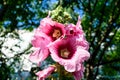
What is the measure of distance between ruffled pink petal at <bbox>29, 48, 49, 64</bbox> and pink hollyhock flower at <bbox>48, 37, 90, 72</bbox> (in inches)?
1.5

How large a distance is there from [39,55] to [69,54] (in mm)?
261

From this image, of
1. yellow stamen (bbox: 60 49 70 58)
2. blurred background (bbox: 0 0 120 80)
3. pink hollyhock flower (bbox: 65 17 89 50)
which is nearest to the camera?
pink hollyhock flower (bbox: 65 17 89 50)

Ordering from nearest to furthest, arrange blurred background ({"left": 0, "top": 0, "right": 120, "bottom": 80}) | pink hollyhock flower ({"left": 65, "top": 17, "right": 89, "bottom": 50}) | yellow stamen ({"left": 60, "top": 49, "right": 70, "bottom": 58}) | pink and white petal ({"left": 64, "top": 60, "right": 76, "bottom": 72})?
pink and white petal ({"left": 64, "top": 60, "right": 76, "bottom": 72}) → pink hollyhock flower ({"left": 65, "top": 17, "right": 89, "bottom": 50}) → yellow stamen ({"left": 60, "top": 49, "right": 70, "bottom": 58}) → blurred background ({"left": 0, "top": 0, "right": 120, "bottom": 80})

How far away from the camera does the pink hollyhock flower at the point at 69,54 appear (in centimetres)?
264

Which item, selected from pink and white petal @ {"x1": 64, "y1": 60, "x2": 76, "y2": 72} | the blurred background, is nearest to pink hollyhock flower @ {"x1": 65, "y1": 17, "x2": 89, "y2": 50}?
pink and white petal @ {"x1": 64, "y1": 60, "x2": 76, "y2": 72}

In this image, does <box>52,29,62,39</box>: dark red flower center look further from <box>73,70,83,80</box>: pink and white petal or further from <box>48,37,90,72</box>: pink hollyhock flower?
<box>73,70,83,80</box>: pink and white petal

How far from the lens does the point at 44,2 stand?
1888cm

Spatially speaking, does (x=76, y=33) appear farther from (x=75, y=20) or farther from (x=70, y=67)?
(x=75, y=20)

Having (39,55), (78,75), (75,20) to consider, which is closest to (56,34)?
(39,55)

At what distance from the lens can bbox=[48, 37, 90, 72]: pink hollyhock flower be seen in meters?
2.64

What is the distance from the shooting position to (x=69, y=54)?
113 inches

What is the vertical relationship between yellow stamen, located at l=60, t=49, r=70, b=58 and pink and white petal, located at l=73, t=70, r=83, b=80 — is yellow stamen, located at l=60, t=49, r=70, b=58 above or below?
above

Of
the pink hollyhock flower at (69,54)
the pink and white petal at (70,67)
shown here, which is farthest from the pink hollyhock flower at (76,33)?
the pink and white petal at (70,67)

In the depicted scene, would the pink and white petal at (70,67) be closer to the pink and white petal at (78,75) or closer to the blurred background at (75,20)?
the pink and white petal at (78,75)
